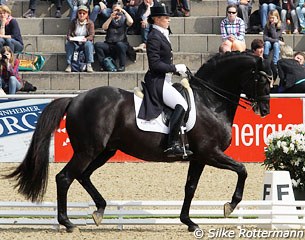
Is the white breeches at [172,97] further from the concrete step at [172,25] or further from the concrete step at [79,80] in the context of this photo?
the concrete step at [172,25]

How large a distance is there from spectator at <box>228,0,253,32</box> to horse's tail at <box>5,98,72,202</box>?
33.4ft

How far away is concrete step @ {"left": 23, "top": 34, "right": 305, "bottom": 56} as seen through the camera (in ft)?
69.0

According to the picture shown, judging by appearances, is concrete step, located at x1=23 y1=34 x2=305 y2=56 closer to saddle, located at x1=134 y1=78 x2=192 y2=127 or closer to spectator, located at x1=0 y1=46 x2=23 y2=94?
spectator, located at x1=0 y1=46 x2=23 y2=94

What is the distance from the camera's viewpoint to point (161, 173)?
1526 cm

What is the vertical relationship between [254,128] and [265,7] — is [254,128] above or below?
below

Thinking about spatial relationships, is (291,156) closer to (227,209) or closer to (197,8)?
(227,209)

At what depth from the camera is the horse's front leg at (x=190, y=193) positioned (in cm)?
1087

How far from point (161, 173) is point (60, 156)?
191cm

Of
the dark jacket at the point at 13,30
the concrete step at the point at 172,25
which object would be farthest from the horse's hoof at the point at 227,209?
the concrete step at the point at 172,25

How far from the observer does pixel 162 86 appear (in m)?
10.9

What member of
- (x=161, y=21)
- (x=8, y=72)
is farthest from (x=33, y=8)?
(x=161, y=21)

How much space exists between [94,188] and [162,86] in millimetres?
1355

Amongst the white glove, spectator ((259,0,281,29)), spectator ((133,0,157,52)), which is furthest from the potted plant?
spectator ((259,0,281,29))

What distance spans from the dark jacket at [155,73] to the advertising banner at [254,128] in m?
→ 5.14
